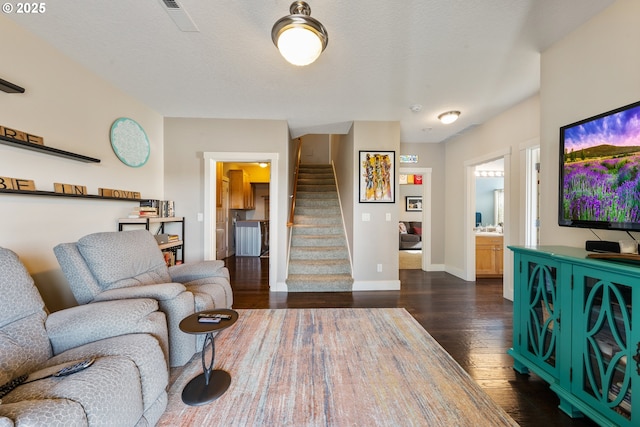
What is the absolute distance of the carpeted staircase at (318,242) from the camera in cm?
387

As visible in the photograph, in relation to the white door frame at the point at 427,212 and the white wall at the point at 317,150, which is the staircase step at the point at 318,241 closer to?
the white door frame at the point at 427,212

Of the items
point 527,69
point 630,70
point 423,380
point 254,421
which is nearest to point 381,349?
point 423,380

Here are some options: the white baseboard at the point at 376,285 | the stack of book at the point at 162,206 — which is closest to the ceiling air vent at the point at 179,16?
the stack of book at the point at 162,206

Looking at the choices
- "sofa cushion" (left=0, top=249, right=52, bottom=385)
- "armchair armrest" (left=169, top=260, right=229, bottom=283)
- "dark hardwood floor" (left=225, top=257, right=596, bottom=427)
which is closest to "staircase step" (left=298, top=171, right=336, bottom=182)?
"dark hardwood floor" (left=225, top=257, right=596, bottom=427)

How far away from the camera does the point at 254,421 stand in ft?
4.72

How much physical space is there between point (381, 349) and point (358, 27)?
8.64ft

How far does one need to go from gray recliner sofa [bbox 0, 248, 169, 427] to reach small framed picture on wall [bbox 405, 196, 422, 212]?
8.83m

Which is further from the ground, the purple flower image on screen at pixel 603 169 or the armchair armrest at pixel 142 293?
the purple flower image on screen at pixel 603 169

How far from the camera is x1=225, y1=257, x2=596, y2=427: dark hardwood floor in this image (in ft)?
5.41

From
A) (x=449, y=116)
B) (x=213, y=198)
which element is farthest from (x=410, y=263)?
(x=213, y=198)

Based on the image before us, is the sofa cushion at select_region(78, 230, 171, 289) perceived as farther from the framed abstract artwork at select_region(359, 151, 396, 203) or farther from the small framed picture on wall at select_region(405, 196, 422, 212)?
the small framed picture on wall at select_region(405, 196, 422, 212)

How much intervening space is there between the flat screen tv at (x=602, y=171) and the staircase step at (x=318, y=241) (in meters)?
3.17

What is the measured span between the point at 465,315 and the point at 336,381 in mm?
2007

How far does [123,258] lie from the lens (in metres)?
2.08
